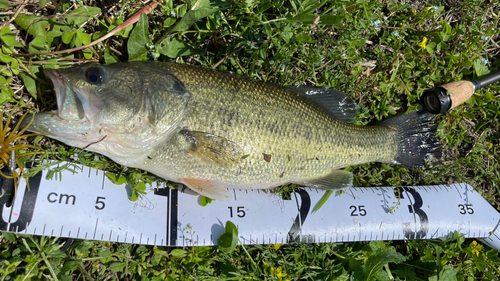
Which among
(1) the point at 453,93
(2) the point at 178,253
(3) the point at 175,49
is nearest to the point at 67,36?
(3) the point at 175,49

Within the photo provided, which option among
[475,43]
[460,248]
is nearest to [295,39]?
[475,43]

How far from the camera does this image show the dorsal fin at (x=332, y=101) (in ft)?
9.38

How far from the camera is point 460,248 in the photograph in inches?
122

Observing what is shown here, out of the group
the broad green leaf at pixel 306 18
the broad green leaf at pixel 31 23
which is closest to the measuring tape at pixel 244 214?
the broad green leaf at pixel 31 23

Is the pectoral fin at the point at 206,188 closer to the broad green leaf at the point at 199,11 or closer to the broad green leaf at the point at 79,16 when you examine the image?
the broad green leaf at the point at 199,11

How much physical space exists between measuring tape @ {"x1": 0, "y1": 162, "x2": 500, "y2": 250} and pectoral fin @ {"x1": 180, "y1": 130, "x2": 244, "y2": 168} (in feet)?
1.98

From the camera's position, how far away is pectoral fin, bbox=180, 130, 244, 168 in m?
2.25

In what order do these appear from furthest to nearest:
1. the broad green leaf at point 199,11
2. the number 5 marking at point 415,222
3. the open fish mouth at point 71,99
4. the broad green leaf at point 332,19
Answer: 1. the number 5 marking at point 415,222
2. the broad green leaf at point 199,11
3. the broad green leaf at point 332,19
4. the open fish mouth at point 71,99

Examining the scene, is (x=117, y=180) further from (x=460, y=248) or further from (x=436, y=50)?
(x=436, y=50)

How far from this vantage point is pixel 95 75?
211 cm

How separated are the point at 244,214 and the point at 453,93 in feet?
8.85

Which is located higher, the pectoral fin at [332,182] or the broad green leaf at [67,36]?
the broad green leaf at [67,36]

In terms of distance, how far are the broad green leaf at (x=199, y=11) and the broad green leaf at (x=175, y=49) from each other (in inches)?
5.7

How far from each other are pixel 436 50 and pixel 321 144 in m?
2.12
